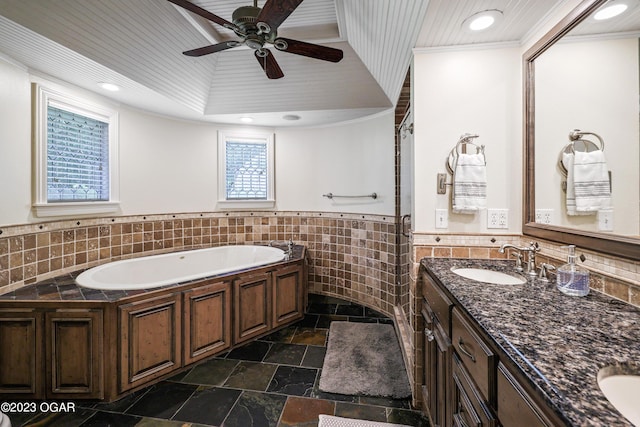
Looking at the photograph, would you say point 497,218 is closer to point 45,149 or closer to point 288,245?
point 288,245

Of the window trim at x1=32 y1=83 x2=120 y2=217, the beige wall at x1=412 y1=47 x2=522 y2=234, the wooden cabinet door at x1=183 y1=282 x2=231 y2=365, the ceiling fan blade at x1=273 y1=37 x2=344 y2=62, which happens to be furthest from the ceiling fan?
the wooden cabinet door at x1=183 y1=282 x2=231 y2=365

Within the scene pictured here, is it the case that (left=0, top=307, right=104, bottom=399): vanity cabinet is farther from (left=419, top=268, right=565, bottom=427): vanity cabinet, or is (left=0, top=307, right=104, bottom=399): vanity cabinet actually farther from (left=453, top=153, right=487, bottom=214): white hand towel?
(left=453, top=153, right=487, bottom=214): white hand towel

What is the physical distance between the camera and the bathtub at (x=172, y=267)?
2.08 meters

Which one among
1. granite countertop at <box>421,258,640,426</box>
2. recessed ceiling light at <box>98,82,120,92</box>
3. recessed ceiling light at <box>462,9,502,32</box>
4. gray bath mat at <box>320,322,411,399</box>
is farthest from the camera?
A: recessed ceiling light at <box>98,82,120,92</box>

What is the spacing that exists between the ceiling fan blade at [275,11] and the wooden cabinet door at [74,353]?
2.06 metres

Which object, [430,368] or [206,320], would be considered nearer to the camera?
[430,368]

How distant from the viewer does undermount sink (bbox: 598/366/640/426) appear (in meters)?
0.62

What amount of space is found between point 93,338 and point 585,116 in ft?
9.76

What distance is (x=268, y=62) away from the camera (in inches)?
78.9

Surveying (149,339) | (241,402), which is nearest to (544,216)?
(241,402)

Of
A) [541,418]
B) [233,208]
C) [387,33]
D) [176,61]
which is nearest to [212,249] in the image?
[233,208]

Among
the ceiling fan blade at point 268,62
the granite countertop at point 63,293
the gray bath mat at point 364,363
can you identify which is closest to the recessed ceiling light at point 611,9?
the ceiling fan blade at point 268,62

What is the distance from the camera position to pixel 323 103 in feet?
9.62

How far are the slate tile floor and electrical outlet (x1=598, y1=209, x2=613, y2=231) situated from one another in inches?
56.4
